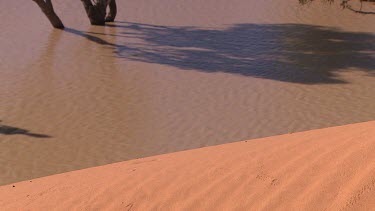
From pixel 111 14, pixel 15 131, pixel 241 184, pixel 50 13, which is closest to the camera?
pixel 241 184

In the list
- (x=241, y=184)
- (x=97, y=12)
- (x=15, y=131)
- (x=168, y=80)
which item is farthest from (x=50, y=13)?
(x=241, y=184)

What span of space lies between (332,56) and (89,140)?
7.58 meters

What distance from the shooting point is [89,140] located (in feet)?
32.2

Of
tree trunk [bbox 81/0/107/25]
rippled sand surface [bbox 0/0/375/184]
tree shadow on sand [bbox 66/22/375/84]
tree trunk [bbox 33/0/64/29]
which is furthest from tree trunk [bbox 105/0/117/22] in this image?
tree trunk [bbox 33/0/64/29]

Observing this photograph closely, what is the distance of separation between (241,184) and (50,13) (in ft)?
46.7

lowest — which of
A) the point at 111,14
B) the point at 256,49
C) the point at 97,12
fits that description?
the point at 256,49

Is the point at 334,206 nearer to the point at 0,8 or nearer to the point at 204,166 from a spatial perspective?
the point at 204,166

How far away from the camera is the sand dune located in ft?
13.1

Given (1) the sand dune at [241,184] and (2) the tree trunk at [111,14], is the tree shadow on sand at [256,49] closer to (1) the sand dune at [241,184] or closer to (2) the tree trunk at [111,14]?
(2) the tree trunk at [111,14]

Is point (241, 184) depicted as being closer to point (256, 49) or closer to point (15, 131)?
point (15, 131)

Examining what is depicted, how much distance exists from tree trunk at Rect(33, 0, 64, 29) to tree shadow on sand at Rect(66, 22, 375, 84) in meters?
0.33

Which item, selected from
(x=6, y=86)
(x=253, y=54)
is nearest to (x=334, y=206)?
(x=6, y=86)

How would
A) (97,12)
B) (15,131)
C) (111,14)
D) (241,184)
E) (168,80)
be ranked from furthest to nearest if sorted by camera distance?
(111,14) < (97,12) < (168,80) < (15,131) < (241,184)

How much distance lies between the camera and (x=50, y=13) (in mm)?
17609
